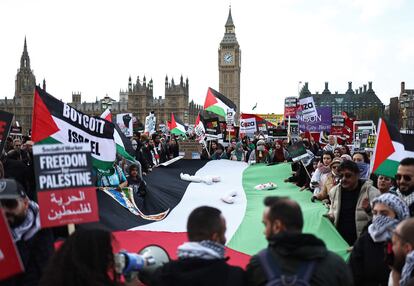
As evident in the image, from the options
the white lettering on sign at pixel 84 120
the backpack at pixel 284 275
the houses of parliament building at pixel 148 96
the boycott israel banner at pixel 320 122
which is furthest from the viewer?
the houses of parliament building at pixel 148 96

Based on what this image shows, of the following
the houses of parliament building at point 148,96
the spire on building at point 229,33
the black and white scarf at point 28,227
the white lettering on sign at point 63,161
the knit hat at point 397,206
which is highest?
the spire on building at point 229,33

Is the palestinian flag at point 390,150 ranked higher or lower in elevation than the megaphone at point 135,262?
higher

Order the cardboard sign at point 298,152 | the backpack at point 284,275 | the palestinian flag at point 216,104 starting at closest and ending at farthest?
the backpack at point 284,275 → the cardboard sign at point 298,152 → the palestinian flag at point 216,104

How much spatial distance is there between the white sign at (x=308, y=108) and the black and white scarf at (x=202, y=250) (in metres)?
11.8

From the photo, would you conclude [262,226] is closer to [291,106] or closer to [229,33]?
[291,106]

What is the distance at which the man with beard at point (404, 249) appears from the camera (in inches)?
107

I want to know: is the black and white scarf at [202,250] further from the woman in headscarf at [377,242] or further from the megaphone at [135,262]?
the woman in headscarf at [377,242]

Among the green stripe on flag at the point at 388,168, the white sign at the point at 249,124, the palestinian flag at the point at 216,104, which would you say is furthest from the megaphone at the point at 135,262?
the palestinian flag at the point at 216,104

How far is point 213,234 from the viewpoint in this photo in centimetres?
259

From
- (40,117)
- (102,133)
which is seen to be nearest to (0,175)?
(40,117)

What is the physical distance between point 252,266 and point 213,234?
0.25 m

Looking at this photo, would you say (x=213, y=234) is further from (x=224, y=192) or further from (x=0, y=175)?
(x=224, y=192)

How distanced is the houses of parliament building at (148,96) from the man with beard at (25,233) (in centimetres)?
9144

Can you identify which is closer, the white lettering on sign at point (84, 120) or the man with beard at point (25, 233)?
the man with beard at point (25, 233)
